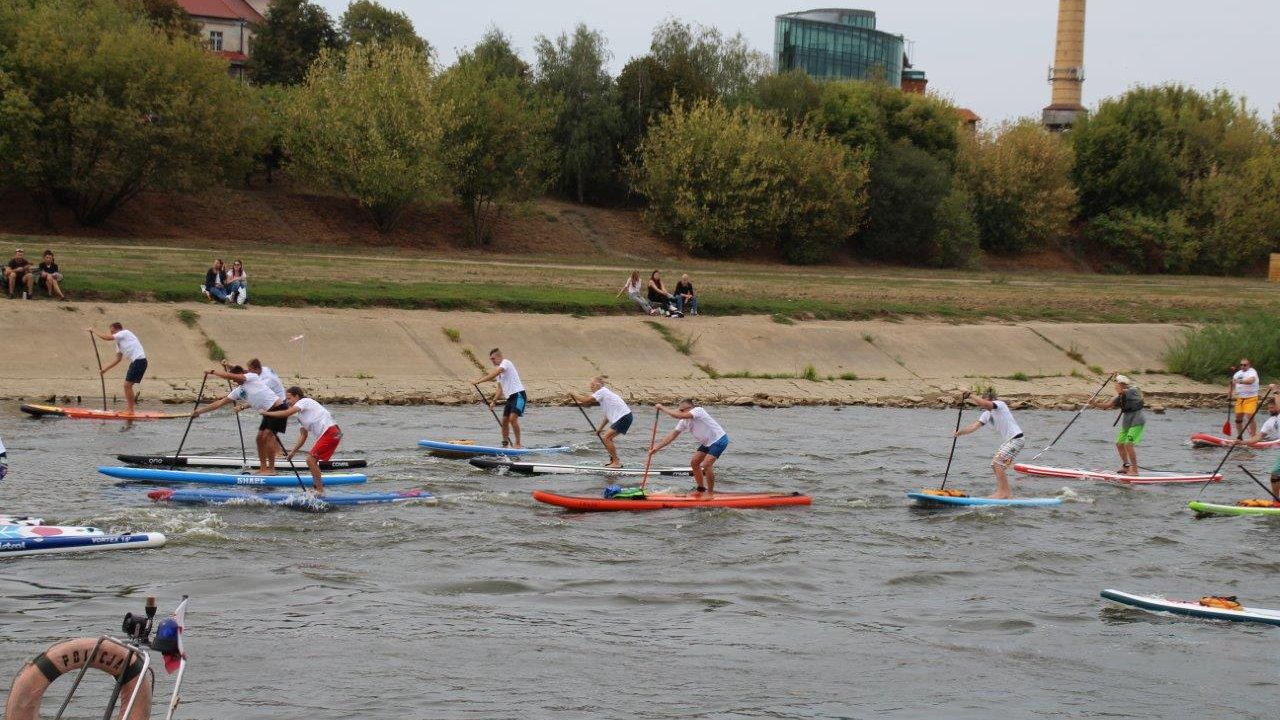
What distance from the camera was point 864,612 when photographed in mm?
16969

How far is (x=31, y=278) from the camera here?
114ft

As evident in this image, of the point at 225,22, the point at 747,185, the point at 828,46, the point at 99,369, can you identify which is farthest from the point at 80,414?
the point at 828,46

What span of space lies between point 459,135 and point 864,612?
5160cm

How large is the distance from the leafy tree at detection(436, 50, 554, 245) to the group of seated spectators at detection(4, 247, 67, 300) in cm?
2968

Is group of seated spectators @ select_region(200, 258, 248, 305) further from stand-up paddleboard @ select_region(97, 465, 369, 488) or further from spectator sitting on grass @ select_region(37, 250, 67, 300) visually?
stand-up paddleboard @ select_region(97, 465, 369, 488)

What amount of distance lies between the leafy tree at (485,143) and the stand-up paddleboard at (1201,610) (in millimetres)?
50211

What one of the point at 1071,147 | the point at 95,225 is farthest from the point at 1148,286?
the point at 95,225

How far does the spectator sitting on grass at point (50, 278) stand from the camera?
1373 inches

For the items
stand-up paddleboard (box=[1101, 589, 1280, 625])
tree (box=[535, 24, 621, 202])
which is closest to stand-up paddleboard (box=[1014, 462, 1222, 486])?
stand-up paddleboard (box=[1101, 589, 1280, 625])

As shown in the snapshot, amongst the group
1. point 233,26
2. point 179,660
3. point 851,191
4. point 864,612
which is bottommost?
point 864,612

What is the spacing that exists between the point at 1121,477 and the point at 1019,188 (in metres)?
54.8

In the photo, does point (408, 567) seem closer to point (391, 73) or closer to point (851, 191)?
point (391, 73)

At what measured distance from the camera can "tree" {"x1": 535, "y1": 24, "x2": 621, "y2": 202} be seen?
76.3 meters

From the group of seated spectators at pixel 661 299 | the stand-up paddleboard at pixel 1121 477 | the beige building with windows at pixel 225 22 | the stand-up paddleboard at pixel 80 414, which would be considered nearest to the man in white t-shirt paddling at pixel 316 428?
the stand-up paddleboard at pixel 80 414
